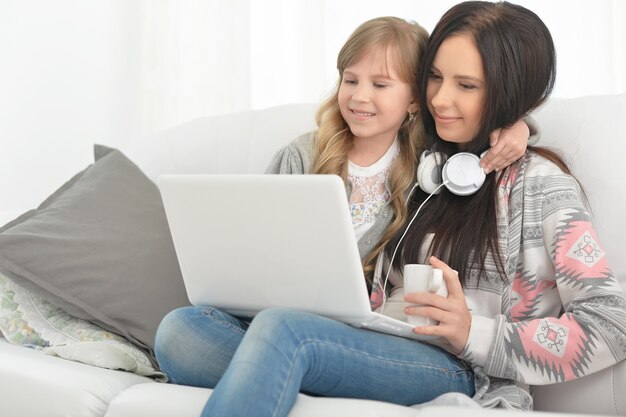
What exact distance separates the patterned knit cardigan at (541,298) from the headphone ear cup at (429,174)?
0.13 meters

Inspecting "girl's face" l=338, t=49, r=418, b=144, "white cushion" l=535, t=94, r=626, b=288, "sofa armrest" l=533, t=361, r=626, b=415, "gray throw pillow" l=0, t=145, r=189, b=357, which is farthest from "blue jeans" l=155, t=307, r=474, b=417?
"girl's face" l=338, t=49, r=418, b=144

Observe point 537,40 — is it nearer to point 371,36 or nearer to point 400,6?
point 371,36

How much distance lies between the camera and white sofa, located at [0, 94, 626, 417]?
1333mm

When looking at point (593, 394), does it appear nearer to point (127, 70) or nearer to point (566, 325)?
point (566, 325)

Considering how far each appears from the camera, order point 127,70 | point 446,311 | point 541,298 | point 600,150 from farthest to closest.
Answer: point 127,70, point 600,150, point 541,298, point 446,311

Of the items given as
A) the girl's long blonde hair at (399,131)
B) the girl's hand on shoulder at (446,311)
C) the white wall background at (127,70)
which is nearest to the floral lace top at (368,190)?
the girl's long blonde hair at (399,131)

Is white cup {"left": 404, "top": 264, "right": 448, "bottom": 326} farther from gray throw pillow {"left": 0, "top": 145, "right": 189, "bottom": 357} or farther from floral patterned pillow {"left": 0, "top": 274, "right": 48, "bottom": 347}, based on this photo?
floral patterned pillow {"left": 0, "top": 274, "right": 48, "bottom": 347}

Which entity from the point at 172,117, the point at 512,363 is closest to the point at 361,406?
the point at 512,363

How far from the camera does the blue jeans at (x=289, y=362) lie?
1.22m

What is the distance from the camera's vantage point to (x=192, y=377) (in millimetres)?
1497

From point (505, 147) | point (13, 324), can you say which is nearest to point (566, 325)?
point (505, 147)

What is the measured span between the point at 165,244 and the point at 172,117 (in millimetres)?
1199

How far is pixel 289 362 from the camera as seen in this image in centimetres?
128

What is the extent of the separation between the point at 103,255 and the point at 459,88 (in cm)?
84
